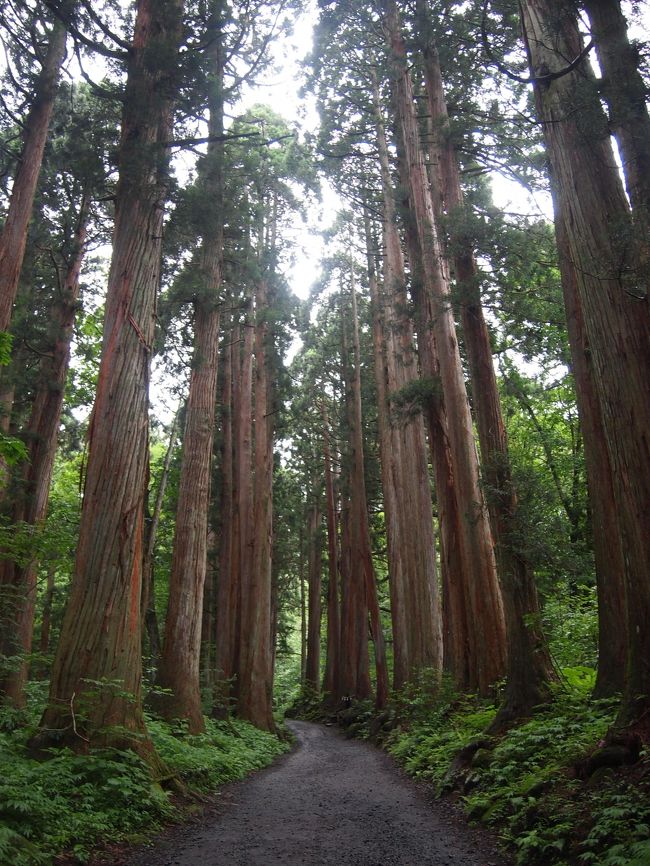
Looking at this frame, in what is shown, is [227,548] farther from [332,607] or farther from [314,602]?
[314,602]

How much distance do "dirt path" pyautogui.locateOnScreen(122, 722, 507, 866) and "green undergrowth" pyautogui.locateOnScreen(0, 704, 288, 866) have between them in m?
0.32

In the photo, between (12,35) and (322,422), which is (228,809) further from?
(322,422)

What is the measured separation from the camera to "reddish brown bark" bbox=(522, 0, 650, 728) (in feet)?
15.7

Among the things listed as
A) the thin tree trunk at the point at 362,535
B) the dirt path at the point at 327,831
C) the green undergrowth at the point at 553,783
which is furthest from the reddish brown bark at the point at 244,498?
the green undergrowth at the point at 553,783

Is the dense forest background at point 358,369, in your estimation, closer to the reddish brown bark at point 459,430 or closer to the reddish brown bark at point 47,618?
the reddish brown bark at point 459,430

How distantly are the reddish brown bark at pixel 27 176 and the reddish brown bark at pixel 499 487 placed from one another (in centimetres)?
643

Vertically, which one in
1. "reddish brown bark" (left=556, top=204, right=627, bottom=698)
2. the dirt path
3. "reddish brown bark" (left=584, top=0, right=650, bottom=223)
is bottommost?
the dirt path

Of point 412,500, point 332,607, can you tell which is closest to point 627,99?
point 412,500

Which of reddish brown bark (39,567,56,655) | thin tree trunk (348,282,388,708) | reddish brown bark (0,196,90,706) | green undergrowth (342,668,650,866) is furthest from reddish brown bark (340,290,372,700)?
green undergrowth (342,668,650,866)

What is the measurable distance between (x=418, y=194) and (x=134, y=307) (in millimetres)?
7243

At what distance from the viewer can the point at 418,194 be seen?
12305 millimetres

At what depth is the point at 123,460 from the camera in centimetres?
673

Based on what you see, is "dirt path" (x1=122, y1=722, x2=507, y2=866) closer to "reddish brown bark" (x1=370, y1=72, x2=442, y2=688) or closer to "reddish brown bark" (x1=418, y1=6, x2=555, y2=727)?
"reddish brown bark" (x1=418, y1=6, x2=555, y2=727)

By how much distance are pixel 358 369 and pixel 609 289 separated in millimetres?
16951
